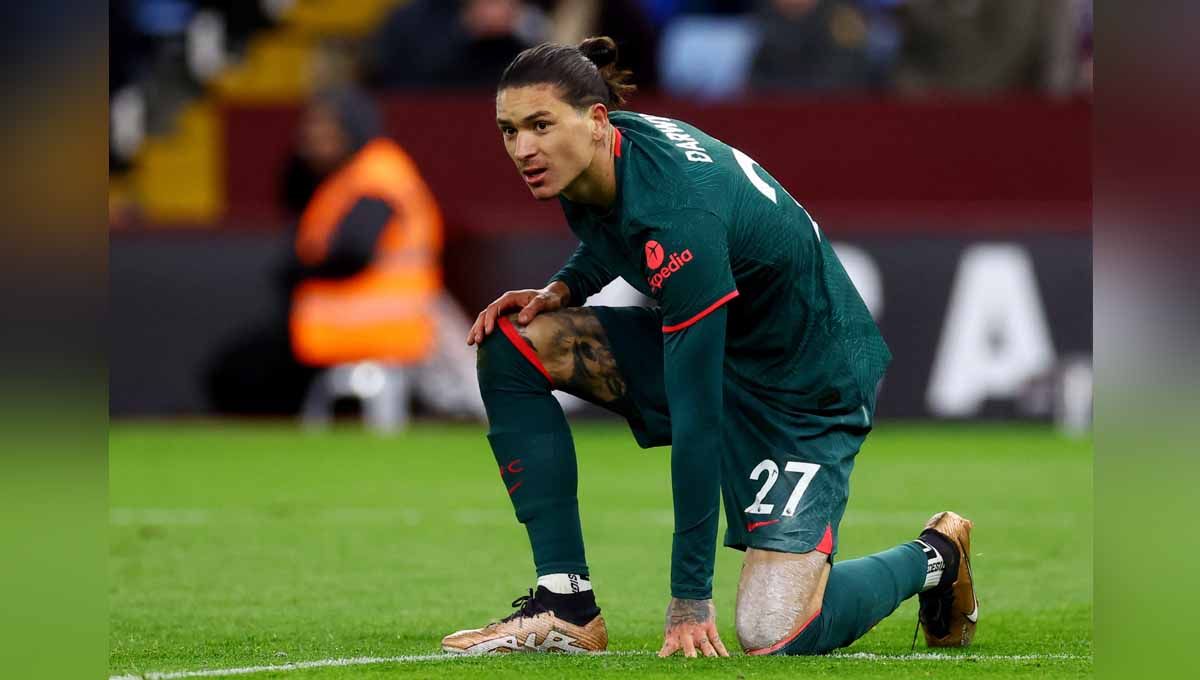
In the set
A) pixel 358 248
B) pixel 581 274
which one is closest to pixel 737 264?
pixel 581 274

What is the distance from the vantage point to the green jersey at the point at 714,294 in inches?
176

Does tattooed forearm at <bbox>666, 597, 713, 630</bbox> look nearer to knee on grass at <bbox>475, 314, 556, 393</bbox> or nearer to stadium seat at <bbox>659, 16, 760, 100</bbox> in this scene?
knee on grass at <bbox>475, 314, 556, 393</bbox>

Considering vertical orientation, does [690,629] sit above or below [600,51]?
below

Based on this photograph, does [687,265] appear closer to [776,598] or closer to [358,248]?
[776,598]

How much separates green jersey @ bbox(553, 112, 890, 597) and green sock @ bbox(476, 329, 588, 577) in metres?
0.34

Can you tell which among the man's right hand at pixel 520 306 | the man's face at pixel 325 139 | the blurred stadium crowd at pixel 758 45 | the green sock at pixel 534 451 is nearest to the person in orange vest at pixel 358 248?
the man's face at pixel 325 139

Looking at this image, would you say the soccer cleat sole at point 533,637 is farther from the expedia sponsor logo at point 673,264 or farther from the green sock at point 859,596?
the expedia sponsor logo at point 673,264

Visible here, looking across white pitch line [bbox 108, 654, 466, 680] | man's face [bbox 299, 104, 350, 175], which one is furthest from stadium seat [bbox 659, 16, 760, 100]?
white pitch line [bbox 108, 654, 466, 680]

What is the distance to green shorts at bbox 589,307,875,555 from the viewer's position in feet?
16.0

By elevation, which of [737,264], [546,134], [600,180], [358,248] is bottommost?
[358,248]

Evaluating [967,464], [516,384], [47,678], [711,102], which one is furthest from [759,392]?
[711,102]

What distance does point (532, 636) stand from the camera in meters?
4.82

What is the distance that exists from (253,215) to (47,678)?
10.6 meters

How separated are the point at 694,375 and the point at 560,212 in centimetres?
845
